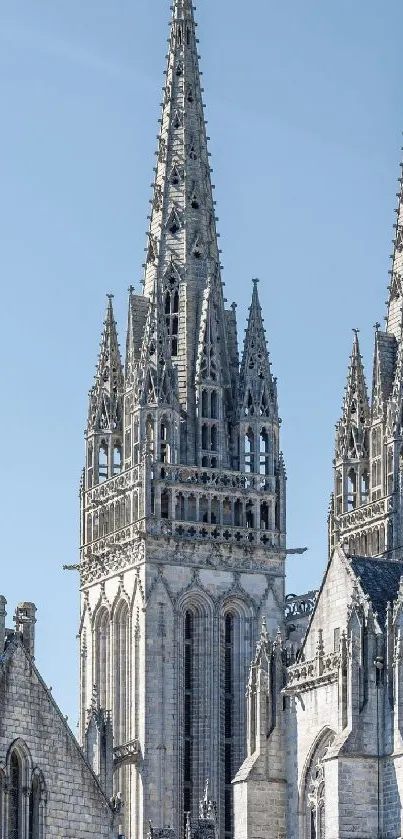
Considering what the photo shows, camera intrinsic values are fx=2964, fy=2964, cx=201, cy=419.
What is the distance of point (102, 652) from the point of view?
105000 mm

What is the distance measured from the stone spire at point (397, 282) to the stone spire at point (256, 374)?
6.15 m

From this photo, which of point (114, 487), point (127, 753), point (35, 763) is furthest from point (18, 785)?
point (114, 487)

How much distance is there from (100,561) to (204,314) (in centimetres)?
960

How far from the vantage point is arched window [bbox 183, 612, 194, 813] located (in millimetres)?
100625

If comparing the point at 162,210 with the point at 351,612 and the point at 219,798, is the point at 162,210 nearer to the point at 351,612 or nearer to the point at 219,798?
the point at 219,798

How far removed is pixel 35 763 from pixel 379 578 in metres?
14.7

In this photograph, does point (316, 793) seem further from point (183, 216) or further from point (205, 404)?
point (183, 216)

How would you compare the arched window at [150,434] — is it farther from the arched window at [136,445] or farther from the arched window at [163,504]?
the arched window at [163,504]

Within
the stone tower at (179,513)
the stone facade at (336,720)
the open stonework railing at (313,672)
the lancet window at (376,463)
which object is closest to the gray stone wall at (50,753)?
the stone facade at (336,720)

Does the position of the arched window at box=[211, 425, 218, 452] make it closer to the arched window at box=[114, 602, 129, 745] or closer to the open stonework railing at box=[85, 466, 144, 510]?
the open stonework railing at box=[85, 466, 144, 510]

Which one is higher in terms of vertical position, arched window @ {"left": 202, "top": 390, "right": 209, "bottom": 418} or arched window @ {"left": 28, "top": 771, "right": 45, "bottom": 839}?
arched window @ {"left": 202, "top": 390, "right": 209, "bottom": 418}

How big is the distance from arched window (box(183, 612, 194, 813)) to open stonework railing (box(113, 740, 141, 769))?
1864 millimetres

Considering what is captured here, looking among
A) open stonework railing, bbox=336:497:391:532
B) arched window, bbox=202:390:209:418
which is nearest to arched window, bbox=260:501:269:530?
open stonework railing, bbox=336:497:391:532

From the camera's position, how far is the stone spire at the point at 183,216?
107 meters
